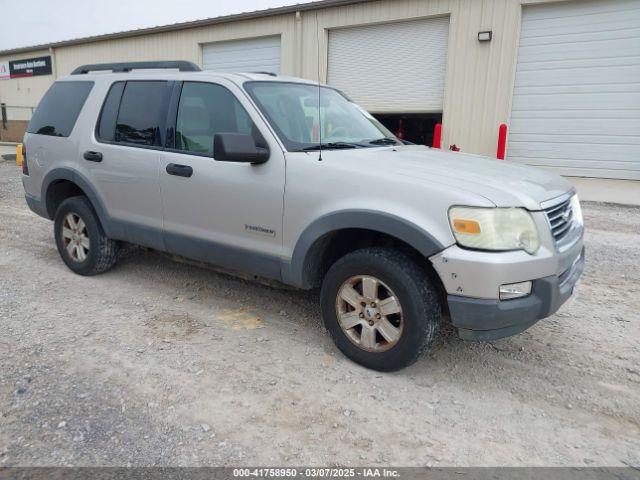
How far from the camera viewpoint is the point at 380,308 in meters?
3.27

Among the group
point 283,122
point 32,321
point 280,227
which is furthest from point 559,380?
point 32,321

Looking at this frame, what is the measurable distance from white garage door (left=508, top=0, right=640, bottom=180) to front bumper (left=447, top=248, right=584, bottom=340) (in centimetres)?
969

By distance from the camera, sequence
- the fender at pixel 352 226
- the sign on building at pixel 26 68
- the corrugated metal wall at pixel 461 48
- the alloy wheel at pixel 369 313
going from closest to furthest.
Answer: the fender at pixel 352 226
the alloy wheel at pixel 369 313
the corrugated metal wall at pixel 461 48
the sign on building at pixel 26 68

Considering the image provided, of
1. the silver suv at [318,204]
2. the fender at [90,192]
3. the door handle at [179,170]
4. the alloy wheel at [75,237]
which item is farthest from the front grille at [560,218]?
the alloy wheel at [75,237]

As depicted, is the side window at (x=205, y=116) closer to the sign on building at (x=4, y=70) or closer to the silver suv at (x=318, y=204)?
the silver suv at (x=318, y=204)

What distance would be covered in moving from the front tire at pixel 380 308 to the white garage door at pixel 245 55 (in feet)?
41.9

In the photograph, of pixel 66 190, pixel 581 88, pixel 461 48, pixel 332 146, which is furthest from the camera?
pixel 461 48

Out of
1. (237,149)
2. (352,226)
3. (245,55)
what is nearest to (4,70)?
(245,55)

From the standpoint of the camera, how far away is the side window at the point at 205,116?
3.94 meters

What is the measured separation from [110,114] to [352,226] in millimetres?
2772

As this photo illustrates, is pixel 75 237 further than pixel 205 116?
Yes

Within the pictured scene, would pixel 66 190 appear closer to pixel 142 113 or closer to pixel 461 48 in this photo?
pixel 142 113

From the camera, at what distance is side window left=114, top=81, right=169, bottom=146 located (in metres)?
4.38

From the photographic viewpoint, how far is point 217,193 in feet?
12.8
